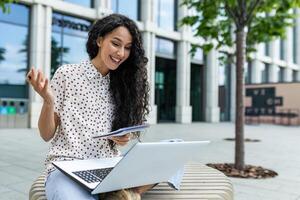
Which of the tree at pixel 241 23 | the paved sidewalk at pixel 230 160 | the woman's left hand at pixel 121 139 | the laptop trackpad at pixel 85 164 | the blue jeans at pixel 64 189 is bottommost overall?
the paved sidewalk at pixel 230 160

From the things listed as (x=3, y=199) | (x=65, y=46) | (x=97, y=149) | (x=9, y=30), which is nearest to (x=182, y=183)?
(x=97, y=149)

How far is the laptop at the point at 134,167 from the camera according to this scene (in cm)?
196

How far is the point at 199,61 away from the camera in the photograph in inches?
1064

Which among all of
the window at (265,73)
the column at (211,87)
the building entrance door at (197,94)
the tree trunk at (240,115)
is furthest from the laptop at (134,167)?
the window at (265,73)

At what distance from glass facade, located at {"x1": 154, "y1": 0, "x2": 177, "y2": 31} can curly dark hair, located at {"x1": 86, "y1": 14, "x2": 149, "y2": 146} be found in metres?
20.7

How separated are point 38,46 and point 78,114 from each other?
1511cm

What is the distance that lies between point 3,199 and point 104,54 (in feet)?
9.13

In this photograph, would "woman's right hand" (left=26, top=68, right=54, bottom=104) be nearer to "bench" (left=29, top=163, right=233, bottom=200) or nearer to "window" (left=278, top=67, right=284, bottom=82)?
"bench" (left=29, top=163, right=233, bottom=200)

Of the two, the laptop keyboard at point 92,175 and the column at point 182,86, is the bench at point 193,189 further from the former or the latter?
the column at point 182,86

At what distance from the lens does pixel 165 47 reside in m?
24.3

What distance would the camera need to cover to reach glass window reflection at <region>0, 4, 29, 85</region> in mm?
16469

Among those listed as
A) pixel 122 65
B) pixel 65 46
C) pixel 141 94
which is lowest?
pixel 141 94

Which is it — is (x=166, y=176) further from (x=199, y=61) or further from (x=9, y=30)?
(x=199, y=61)

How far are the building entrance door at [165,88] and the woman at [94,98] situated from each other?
21.9 m
